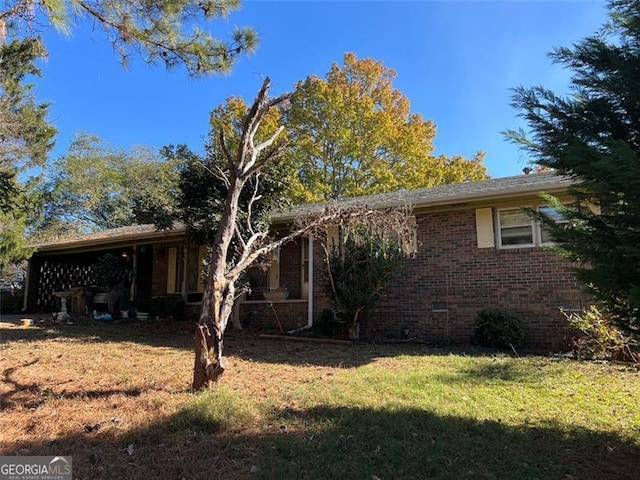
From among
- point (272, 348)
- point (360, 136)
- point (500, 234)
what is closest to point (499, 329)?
point (500, 234)

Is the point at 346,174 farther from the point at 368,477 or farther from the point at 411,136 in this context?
the point at 368,477

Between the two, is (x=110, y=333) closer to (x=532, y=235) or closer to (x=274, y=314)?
(x=274, y=314)

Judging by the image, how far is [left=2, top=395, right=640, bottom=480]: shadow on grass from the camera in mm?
3496

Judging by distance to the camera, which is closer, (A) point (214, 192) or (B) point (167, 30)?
(B) point (167, 30)

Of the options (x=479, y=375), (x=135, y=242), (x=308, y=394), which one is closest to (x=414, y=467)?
(x=308, y=394)

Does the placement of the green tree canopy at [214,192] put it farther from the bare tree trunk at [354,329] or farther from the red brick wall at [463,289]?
the bare tree trunk at [354,329]

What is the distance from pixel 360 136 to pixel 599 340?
1756cm

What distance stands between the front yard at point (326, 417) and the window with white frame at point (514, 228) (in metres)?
2.91

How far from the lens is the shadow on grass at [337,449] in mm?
3496

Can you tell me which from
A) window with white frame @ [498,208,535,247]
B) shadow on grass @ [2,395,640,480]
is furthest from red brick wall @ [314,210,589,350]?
shadow on grass @ [2,395,640,480]

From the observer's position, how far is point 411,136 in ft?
77.6

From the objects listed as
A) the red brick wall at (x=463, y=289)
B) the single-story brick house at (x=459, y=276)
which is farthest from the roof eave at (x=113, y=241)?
the red brick wall at (x=463, y=289)

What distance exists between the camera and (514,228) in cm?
970

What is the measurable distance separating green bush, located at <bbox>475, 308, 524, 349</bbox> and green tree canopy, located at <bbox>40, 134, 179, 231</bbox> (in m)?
23.3
